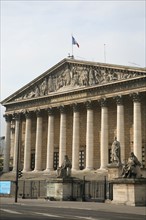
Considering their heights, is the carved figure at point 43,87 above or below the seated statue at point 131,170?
above

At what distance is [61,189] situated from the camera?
31.6m

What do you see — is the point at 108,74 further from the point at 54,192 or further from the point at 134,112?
the point at 54,192

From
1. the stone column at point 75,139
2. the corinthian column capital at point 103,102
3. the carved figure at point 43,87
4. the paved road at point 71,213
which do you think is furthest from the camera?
the carved figure at point 43,87

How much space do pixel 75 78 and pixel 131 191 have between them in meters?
25.3

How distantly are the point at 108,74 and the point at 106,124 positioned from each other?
5651 mm

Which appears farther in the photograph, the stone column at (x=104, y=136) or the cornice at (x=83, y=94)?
the stone column at (x=104, y=136)

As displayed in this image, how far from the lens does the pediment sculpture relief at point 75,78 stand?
4437 centimetres

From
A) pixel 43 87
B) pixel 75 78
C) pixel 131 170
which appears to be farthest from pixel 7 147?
pixel 131 170

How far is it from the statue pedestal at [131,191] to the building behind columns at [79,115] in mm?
15627

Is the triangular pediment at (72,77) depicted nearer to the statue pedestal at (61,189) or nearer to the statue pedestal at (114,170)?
the statue pedestal at (114,170)

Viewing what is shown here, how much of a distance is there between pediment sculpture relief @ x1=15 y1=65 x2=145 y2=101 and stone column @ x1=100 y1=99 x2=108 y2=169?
113 inches

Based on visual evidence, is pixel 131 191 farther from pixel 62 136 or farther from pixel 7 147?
pixel 7 147

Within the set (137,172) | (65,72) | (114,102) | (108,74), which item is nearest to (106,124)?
(114,102)

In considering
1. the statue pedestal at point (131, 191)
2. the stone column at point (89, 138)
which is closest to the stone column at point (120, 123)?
the stone column at point (89, 138)
